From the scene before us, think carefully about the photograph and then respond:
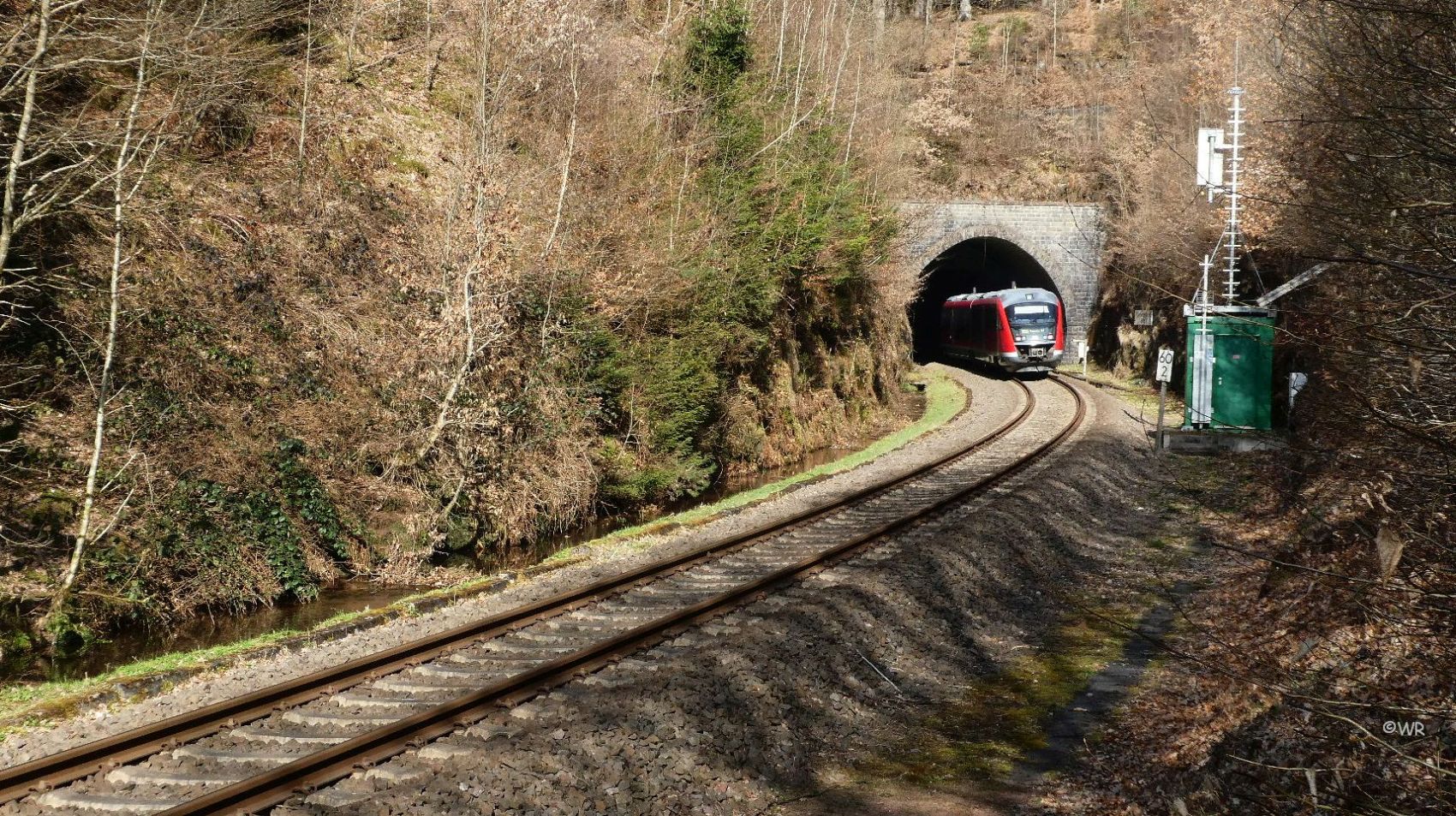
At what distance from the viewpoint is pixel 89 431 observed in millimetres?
10875

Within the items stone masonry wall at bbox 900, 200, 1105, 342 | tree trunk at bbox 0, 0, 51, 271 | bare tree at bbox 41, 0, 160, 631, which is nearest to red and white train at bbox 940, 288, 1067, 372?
stone masonry wall at bbox 900, 200, 1105, 342

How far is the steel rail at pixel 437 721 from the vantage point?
17.2 feet

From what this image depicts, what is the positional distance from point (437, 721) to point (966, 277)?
49.7 metres

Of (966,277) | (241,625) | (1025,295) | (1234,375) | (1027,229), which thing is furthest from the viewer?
(966,277)

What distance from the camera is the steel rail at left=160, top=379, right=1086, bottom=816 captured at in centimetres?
525

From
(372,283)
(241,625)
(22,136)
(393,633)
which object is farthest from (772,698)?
(372,283)

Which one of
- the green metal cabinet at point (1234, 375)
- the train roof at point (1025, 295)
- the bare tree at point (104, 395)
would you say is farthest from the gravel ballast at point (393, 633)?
the train roof at point (1025, 295)

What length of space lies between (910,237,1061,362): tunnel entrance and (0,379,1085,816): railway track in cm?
2807

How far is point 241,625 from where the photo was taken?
35.2ft

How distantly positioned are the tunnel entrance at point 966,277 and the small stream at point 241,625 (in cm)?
2588

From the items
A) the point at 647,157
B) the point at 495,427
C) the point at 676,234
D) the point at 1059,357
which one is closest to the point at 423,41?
the point at 647,157

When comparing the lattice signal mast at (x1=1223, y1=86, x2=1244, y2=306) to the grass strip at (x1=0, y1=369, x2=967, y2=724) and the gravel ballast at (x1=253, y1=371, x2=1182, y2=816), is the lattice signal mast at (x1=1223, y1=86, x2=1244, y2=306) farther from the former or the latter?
the grass strip at (x1=0, y1=369, x2=967, y2=724)

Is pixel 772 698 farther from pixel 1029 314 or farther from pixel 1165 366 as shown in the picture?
pixel 1029 314

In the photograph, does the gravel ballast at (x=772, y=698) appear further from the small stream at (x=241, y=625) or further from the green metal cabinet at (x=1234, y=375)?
the green metal cabinet at (x=1234, y=375)
